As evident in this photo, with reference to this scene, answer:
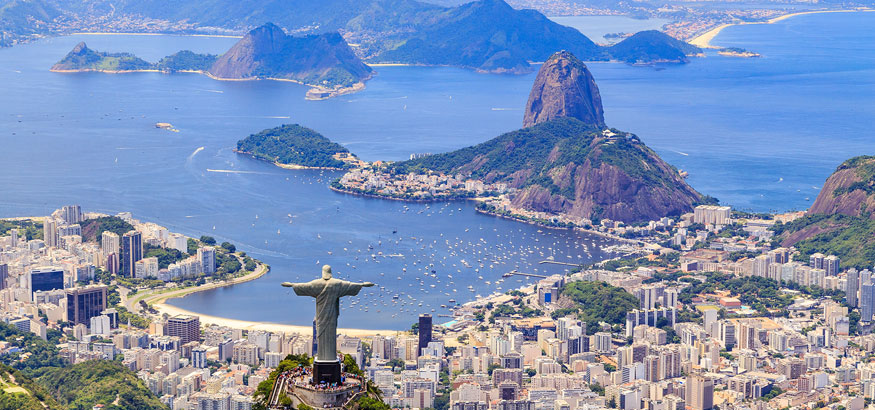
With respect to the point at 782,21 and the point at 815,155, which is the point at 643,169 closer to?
the point at 815,155

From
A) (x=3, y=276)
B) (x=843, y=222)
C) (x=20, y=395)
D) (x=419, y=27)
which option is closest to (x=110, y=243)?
(x=3, y=276)

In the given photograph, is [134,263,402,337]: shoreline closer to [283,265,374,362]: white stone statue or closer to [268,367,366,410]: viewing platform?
[268,367,366,410]: viewing platform

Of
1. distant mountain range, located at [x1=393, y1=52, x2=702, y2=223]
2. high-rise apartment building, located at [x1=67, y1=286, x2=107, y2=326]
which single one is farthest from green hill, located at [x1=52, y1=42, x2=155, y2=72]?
high-rise apartment building, located at [x1=67, y1=286, x2=107, y2=326]

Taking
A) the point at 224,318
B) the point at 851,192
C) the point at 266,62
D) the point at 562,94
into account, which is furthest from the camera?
the point at 266,62

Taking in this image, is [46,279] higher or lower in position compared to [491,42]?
lower

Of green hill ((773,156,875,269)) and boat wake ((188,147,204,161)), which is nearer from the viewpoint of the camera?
green hill ((773,156,875,269))

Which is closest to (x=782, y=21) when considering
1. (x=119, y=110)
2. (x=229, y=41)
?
(x=229, y=41)

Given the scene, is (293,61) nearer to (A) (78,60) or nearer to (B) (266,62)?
(B) (266,62)
